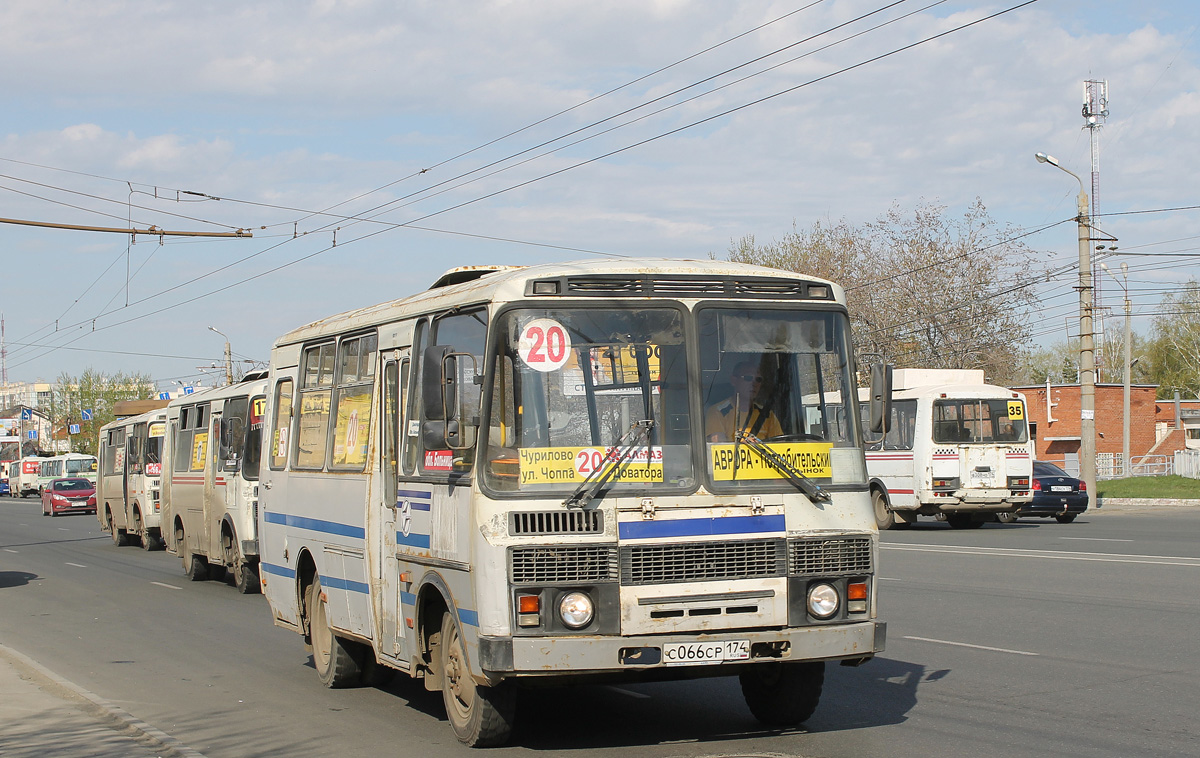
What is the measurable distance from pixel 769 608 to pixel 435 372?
2231mm

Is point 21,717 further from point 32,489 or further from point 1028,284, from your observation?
point 32,489

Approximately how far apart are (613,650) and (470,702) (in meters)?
1.16

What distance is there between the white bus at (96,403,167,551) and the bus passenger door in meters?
15.9

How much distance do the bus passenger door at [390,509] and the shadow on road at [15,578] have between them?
13.8m

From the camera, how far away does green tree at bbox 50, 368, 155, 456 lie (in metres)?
113

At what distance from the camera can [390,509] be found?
836cm

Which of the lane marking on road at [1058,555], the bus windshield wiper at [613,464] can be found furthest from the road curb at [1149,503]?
the bus windshield wiper at [613,464]

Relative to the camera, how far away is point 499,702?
7242 millimetres

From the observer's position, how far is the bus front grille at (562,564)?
22.0ft

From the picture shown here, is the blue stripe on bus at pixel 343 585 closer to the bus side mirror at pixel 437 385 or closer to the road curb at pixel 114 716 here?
the road curb at pixel 114 716

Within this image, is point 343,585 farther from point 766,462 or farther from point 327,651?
point 766,462

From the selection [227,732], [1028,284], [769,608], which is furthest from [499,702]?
[1028,284]

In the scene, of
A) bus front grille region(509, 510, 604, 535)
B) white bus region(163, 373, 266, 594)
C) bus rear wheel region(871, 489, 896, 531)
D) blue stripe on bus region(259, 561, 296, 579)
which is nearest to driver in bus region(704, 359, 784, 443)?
bus front grille region(509, 510, 604, 535)

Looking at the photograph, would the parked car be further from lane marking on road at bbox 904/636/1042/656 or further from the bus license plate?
the bus license plate
